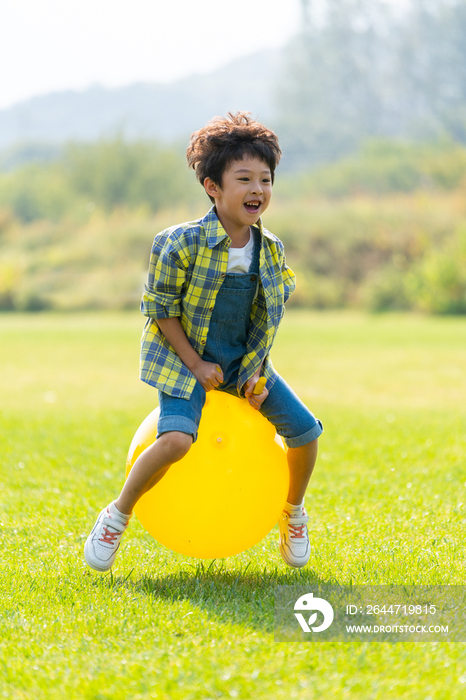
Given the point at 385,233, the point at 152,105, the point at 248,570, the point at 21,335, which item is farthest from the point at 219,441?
the point at 152,105

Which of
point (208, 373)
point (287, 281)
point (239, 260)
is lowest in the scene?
point (208, 373)

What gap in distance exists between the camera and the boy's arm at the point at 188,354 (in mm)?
3037

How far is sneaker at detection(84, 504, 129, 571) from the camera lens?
3.01 m

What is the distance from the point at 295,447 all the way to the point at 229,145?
4.19 feet

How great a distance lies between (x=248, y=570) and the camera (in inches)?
129

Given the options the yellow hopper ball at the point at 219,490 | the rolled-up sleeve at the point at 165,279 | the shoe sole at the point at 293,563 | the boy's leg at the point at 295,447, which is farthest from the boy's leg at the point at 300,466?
the rolled-up sleeve at the point at 165,279

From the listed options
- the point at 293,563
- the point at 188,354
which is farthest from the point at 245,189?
the point at 293,563

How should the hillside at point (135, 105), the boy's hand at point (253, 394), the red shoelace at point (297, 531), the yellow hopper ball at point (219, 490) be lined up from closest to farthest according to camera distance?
the yellow hopper ball at point (219, 490)
the boy's hand at point (253, 394)
the red shoelace at point (297, 531)
the hillside at point (135, 105)

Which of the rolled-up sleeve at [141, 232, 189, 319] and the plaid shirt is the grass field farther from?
the rolled-up sleeve at [141, 232, 189, 319]

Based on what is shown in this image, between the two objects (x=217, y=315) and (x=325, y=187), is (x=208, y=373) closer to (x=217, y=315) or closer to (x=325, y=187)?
(x=217, y=315)

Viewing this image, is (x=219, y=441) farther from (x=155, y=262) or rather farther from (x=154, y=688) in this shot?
(x=154, y=688)

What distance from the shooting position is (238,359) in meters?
3.19
